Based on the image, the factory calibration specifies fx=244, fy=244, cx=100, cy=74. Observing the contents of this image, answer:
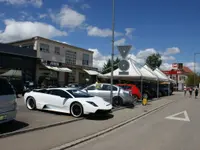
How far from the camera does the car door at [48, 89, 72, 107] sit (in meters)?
11.4

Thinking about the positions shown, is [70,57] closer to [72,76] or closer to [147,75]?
[72,76]

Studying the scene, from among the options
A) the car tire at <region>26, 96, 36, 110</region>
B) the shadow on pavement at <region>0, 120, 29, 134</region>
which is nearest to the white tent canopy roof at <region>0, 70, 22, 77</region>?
the car tire at <region>26, 96, 36, 110</region>

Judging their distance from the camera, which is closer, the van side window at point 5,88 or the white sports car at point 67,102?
the van side window at point 5,88

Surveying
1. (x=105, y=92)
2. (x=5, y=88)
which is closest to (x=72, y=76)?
(x=105, y=92)

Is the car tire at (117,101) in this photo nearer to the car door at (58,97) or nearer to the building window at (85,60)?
the car door at (58,97)

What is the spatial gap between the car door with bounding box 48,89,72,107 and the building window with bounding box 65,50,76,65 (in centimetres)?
2750

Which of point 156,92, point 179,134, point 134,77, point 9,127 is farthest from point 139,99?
point 9,127

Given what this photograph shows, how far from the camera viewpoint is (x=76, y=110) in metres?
11.1

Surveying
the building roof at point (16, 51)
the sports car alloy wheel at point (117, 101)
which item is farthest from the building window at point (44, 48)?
the sports car alloy wheel at point (117, 101)

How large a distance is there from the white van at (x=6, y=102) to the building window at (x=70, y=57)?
103ft

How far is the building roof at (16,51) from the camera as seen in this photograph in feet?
92.1

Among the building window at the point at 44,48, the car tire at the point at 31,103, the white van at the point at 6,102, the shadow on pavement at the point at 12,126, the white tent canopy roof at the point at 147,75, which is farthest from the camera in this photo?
the building window at the point at 44,48

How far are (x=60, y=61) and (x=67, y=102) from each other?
26.9 meters

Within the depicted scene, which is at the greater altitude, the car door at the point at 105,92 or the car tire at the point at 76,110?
the car door at the point at 105,92
